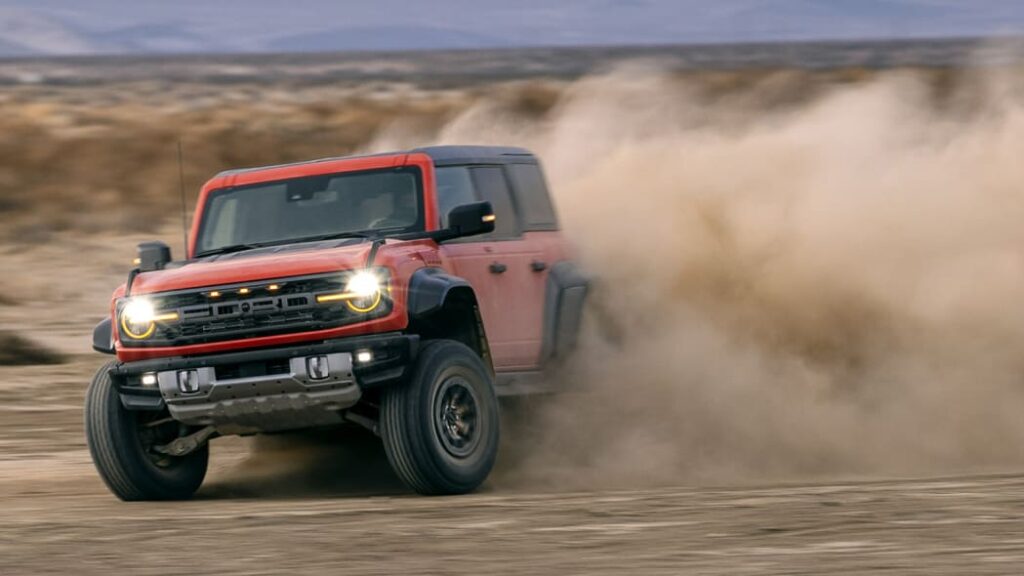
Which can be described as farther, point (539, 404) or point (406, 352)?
point (539, 404)

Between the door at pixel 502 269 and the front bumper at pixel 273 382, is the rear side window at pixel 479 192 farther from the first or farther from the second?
the front bumper at pixel 273 382

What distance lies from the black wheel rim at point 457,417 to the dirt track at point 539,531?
0.29 metres

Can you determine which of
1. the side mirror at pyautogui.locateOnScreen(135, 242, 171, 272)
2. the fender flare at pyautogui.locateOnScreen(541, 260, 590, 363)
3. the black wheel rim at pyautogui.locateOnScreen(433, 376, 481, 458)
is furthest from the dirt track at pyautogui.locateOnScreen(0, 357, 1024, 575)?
the side mirror at pyautogui.locateOnScreen(135, 242, 171, 272)

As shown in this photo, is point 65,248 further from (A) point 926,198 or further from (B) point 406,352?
(B) point 406,352

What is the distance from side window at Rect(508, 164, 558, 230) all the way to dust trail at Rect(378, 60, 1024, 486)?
595 mm

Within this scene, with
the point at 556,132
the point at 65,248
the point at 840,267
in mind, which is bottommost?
the point at 65,248

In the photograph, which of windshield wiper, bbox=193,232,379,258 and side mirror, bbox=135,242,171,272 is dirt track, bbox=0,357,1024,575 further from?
windshield wiper, bbox=193,232,379,258

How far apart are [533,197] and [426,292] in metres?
2.16

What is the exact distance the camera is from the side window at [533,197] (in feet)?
35.8

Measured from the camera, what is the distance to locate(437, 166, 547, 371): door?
10016 millimetres

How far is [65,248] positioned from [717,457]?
17064 millimetres

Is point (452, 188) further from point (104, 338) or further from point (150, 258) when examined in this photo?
point (104, 338)

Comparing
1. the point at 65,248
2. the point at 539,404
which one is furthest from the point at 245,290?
the point at 65,248

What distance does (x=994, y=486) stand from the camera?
8617 mm
